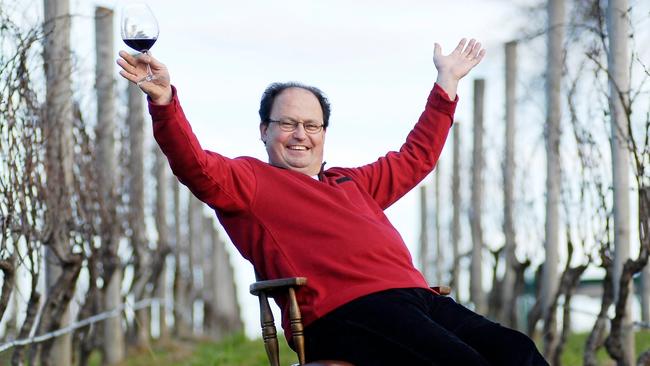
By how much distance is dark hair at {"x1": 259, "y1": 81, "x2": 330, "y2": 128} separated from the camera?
634 cm

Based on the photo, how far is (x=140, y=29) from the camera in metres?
5.54

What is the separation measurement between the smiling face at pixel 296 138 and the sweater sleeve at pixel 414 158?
0.40 metres

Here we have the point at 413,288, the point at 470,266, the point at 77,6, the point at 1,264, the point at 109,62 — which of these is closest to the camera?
the point at 413,288

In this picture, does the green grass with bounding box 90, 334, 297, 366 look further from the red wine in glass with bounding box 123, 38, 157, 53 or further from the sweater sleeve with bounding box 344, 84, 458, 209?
the red wine in glass with bounding box 123, 38, 157, 53

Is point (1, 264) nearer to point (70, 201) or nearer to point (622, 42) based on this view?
point (70, 201)

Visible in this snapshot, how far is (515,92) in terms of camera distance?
2020 cm

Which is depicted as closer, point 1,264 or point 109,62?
point 1,264

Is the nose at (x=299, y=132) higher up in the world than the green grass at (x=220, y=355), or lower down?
higher up

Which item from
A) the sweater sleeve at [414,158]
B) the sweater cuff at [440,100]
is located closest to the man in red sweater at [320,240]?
the sweater sleeve at [414,158]

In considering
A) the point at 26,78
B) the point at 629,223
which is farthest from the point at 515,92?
the point at 26,78

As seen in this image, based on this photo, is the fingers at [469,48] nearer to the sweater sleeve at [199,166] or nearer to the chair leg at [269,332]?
the sweater sleeve at [199,166]

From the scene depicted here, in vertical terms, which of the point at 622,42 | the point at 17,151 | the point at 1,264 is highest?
the point at 622,42

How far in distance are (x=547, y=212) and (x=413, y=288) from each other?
30.9ft

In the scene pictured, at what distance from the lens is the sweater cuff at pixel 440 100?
6.70 meters
